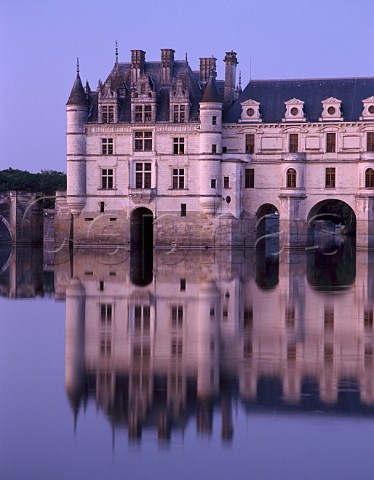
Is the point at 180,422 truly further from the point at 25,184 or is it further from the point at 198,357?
the point at 25,184

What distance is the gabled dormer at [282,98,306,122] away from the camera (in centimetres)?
6050

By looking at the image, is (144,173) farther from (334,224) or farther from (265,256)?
(334,224)

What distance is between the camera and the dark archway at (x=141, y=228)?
6306 cm

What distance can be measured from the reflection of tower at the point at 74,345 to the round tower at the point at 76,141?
1217 inches

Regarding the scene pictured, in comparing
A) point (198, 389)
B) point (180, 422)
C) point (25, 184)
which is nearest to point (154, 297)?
point (198, 389)

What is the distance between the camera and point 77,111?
62.1m

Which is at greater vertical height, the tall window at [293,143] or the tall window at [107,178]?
the tall window at [293,143]

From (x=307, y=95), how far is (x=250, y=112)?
365cm

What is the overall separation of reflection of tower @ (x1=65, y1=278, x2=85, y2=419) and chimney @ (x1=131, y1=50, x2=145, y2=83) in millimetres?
32305

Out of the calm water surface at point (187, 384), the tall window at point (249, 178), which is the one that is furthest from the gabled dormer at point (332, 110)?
the calm water surface at point (187, 384)

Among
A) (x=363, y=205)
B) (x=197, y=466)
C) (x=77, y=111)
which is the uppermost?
(x=77, y=111)

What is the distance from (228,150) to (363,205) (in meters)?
8.96

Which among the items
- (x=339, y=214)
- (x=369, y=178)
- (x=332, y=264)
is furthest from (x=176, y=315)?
(x=339, y=214)

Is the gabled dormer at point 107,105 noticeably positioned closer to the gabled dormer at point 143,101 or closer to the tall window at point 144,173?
the gabled dormer at point 143,101
